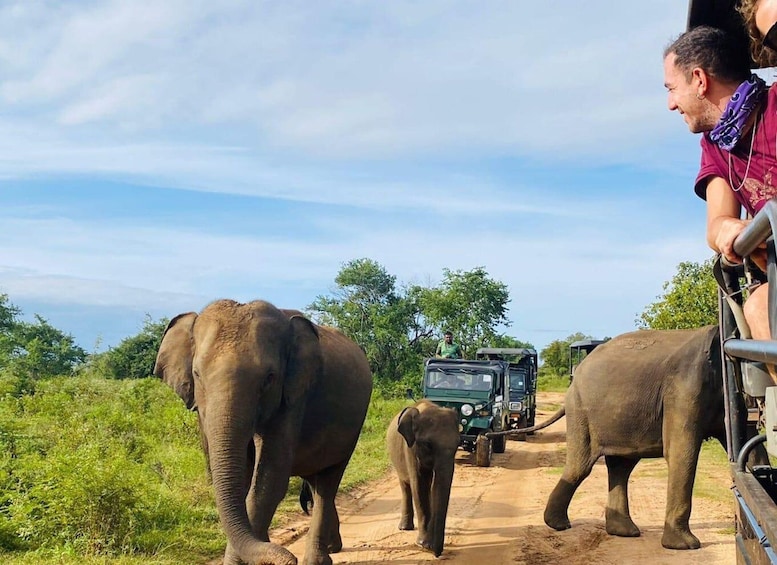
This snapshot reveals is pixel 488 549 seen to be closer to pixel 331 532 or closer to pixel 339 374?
pixel 331 532

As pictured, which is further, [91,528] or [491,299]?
[491,299]

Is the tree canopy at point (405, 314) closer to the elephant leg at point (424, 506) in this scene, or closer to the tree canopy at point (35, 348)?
the tree canopy at point (35, 348)

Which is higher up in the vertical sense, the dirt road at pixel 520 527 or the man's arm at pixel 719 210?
the man's arm at pixel 719 210

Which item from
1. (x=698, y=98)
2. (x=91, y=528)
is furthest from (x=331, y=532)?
(x=698, y=98)

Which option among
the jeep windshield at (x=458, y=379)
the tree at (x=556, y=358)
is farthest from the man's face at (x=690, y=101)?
the tree at (x=556, y=358)

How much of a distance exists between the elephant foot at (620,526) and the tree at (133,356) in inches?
1112

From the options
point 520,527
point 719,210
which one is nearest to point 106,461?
point 520,527

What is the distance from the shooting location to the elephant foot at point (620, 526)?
8.45 m

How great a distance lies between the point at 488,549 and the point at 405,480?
1452mm

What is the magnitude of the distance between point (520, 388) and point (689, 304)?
5.21 m

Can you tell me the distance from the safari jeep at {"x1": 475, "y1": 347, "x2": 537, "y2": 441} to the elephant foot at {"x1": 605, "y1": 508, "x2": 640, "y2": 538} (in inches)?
361

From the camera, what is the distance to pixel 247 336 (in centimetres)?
591

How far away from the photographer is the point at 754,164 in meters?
2.82

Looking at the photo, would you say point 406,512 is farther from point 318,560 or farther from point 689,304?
point 689,304
